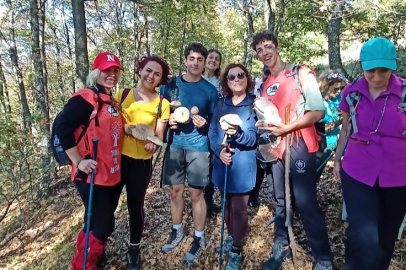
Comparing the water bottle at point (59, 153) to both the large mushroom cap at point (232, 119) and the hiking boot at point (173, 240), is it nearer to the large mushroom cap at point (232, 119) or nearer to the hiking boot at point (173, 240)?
the large mushroom cap at point (232, 119)

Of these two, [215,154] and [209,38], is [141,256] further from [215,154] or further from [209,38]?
[209,38]

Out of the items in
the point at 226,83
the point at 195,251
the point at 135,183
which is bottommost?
the point at 195,251

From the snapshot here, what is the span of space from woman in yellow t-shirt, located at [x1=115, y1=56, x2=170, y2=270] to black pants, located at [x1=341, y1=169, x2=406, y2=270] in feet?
7.15

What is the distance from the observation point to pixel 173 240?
4203 millimetres

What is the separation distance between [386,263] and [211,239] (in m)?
2.29

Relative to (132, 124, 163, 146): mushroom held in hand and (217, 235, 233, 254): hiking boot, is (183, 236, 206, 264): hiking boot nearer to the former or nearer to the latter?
(217, 235, 233, 254): hiking boot

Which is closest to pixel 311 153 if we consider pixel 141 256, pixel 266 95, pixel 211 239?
pixel 266 95

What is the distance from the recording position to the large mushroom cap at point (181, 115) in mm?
3479

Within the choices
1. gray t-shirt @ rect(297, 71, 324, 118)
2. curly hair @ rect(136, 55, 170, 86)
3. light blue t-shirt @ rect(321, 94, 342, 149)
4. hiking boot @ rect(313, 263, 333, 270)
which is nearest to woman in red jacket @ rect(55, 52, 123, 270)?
curly hair @ rect(136, 55, 170, 86)

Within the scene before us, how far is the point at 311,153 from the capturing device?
10.0ft

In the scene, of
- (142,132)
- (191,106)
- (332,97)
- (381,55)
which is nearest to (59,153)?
(142,132)

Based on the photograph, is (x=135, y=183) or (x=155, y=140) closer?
(x=155, y=140)

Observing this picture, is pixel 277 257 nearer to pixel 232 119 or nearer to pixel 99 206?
pixel 232 119

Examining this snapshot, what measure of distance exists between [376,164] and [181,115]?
2054mm
